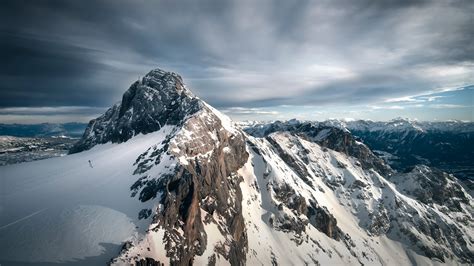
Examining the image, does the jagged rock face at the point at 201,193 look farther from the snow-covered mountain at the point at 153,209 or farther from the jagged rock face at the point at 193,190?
the snow-covered mountain at the point at 153,209

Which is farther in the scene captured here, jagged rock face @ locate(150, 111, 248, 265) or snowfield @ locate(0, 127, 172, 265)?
jagged rock face @ locate(150, 111, 248, 265)

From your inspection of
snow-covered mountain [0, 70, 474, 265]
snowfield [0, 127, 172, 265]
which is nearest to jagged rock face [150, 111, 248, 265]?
snow-covered mountain [0, 70, 474, 265]

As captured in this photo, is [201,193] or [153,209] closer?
[153,209]

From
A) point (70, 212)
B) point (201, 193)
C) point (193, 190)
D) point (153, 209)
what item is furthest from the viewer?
point (201, 193)

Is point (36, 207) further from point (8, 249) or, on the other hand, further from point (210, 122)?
point (210, 122)

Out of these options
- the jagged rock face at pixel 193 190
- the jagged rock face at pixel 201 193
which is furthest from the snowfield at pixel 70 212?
the jagged rock face at pixel 201 193

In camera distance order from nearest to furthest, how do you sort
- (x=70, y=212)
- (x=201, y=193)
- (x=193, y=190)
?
1. (x=70, y=212)
2. (x=193, y=190)
3. (x=201, y=193)

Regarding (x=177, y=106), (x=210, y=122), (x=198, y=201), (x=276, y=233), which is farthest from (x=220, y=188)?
(x=177, y=106)

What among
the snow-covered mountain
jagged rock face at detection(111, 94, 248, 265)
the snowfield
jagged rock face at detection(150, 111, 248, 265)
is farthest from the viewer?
jagged rock face at detection(150, 111, 248, 265)

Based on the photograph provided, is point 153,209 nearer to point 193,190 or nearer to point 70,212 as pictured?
point 193,190

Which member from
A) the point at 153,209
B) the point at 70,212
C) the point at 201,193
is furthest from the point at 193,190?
the point at 70,212

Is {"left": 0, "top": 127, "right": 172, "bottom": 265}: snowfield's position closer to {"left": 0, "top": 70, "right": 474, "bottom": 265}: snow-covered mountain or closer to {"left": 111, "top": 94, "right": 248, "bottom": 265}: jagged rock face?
{"left": 0, "top": 70, "right": 474, "bottom": 265}: snow-covered mountain
